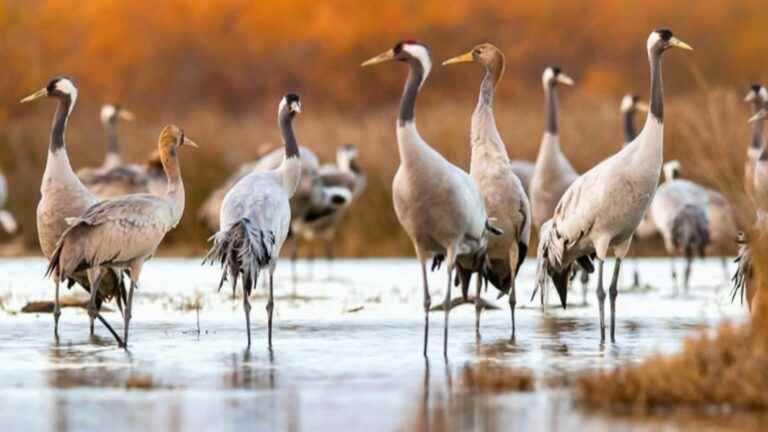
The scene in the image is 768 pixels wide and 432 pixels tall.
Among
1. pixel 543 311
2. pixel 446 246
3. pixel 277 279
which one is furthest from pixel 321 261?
pixel 446 246

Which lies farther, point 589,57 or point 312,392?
point 589,57

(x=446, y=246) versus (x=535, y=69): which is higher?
(x=535, y=69)

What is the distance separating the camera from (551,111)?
15.7m

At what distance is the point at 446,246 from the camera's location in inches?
431

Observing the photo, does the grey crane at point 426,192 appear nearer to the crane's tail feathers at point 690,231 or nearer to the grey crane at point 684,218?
the grey crane at point 684,218

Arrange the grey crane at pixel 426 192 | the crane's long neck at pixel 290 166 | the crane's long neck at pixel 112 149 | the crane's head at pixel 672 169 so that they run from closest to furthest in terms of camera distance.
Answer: the grey crane at pixel 426 192 → the crane's long neck at pixel 290 166 → the crane's head at pixel 672 169 → the crane's long neck at pixel 112 149

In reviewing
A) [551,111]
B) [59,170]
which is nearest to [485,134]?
[59,170]

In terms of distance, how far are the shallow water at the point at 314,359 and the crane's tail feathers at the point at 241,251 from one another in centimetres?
48

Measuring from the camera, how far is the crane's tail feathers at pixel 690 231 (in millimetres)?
17109

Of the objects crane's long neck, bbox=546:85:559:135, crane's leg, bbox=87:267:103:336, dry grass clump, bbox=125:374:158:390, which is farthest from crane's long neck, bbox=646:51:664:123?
dry grass clump, bbox=125:374:158:390

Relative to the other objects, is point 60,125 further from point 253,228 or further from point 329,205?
point 329,205

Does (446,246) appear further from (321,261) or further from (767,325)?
(321,261)

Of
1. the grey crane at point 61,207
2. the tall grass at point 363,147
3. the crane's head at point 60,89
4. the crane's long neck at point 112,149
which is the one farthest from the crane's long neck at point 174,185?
the tall grass at point 363,147

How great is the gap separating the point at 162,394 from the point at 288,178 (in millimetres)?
3685
